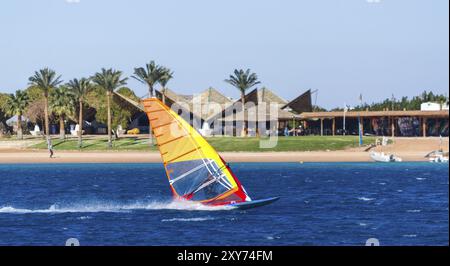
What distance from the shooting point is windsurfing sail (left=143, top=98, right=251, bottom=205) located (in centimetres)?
3834

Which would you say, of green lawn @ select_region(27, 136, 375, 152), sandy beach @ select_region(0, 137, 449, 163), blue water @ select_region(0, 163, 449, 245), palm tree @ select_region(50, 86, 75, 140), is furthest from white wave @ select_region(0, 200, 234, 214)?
palm tree @ select_region(50, 86, 75, 140)

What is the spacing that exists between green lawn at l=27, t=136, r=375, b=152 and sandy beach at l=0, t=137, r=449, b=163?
5.69ft

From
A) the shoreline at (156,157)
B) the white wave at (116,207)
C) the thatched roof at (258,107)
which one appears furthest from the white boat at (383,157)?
the white wave at (116,207)

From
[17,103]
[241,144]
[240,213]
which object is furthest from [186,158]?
[17,103]

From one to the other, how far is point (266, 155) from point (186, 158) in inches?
2784

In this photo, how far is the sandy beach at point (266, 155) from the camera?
347 ft

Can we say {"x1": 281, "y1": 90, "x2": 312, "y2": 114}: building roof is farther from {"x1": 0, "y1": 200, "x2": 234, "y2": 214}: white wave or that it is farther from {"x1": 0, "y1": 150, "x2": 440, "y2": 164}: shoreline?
{"x1": 0, "y1": 200, "x2": 234, "y2": 214}: white wave

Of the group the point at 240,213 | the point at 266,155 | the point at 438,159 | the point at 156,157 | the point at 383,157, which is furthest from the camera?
the point at 156,157

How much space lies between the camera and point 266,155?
360ft

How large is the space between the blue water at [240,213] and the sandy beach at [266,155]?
20.8 m

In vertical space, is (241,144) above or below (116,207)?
above

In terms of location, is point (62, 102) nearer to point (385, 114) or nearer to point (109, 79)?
point (109, 79)
